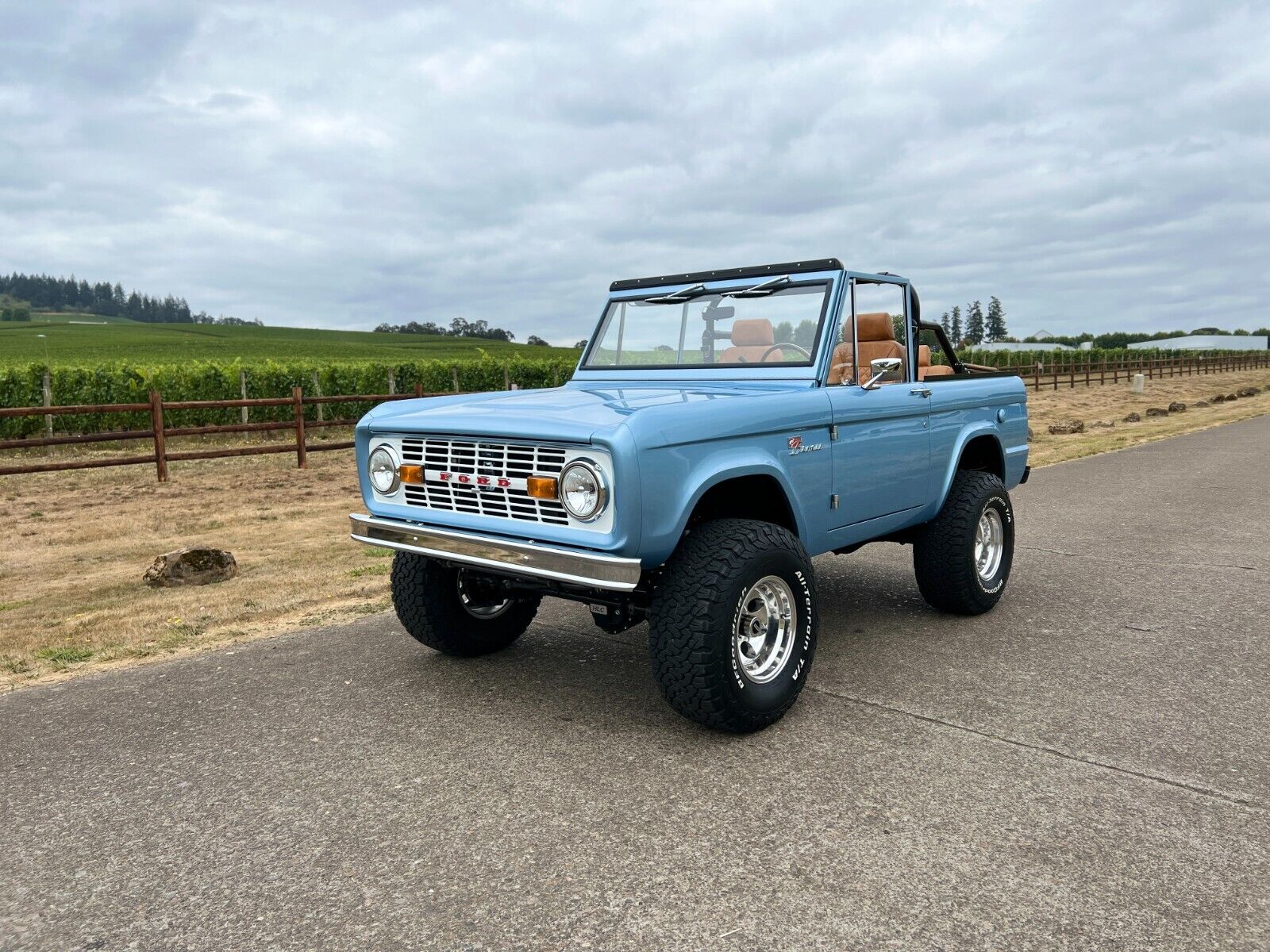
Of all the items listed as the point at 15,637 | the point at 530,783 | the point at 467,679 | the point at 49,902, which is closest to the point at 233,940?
the point at 49,902

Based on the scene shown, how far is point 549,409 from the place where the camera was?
400 centimetres

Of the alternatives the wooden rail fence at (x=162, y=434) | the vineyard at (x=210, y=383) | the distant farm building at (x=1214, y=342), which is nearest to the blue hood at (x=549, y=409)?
the wooden rail fence at (x=162, y=434)

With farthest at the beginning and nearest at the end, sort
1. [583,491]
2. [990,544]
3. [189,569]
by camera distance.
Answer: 1. [189,569]
2. [990,544]
3. [583,491]

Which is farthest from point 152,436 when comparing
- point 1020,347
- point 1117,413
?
point 1020,347

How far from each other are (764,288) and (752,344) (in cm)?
30

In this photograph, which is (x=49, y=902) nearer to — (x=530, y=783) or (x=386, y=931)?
(x=386, y=931)

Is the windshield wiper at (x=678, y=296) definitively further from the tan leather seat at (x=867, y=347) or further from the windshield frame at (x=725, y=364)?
the tan leather seat at (x=867, y=347)

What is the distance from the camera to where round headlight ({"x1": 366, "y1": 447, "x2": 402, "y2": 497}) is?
14.4 feet

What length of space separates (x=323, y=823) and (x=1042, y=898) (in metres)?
2.21

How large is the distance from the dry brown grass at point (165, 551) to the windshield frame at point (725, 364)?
2.16m

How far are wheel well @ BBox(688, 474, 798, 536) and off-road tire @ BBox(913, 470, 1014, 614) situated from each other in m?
1.43

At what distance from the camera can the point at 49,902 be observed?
2.77m

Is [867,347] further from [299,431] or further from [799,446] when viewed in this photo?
[299,431]

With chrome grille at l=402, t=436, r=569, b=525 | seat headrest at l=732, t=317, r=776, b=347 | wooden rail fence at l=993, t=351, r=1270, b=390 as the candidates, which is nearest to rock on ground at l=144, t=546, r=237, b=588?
chrome grille at l=402, t=436, r=569, b=525
